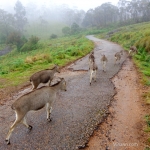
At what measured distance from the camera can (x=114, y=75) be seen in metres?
13.4

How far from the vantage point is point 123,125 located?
679cm

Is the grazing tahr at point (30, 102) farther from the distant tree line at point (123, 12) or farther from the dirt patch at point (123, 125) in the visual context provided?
the distant tree line at point (123, 12)

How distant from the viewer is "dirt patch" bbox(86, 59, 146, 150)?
569 centimetres

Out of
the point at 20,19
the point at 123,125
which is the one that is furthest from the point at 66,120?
the point at 20,19

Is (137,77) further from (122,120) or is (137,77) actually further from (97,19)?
(97,19)

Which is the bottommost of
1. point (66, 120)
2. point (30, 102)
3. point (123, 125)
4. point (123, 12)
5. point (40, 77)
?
point (123, 125)

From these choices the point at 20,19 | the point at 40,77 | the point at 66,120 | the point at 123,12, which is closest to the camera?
the point at 66,120

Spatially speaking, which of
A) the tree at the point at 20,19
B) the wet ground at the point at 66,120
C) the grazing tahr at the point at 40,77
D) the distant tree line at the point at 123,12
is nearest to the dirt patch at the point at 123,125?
the wet ground at the point at 66,120

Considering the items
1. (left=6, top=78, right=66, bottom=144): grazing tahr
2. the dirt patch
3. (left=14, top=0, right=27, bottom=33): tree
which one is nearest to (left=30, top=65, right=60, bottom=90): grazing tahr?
(left=6, top=78, right=66, bottom=144): grazing tahr

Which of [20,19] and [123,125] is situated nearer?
[123,125]

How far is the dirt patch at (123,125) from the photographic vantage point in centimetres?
569

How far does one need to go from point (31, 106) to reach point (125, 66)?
1223 centimetres

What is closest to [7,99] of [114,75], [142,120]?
[142,120]

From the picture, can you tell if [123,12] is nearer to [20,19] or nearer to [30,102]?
[20,19]
